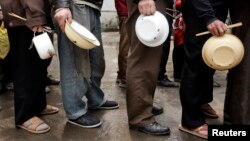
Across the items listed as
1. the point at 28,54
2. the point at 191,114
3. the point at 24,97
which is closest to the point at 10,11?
the point at 28,54

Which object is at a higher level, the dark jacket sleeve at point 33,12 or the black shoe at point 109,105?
the dark jacket sleeve at point 33,12

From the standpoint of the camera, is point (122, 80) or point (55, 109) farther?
point (122, 80)

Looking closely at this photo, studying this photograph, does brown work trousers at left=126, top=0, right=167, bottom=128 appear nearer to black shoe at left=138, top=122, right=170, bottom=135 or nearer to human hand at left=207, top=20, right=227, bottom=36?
black shoe at left=138, top=122, right=170, bottom=135

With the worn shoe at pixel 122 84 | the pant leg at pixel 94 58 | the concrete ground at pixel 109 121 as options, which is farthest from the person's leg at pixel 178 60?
the pant leg at pixel 94 58

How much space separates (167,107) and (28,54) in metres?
1.63

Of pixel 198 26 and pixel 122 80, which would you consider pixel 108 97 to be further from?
pixel 198 26

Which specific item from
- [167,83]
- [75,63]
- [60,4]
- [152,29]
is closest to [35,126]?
[75,63]

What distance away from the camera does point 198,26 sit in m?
3.41

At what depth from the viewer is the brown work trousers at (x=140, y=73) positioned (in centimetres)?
348

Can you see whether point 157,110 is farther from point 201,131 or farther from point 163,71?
point 163,71

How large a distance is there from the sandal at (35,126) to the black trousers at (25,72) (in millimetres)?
41

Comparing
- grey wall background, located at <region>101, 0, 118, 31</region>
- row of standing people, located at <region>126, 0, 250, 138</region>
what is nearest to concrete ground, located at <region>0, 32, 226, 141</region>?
row of standing people, located at <region>126, 0, 250, 138</region>

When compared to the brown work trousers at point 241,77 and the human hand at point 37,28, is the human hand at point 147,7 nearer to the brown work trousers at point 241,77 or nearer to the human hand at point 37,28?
the brown work trousers at point 241,77

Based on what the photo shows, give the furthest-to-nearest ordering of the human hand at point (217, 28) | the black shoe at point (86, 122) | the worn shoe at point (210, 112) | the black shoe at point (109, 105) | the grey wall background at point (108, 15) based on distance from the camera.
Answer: the grey wall background at point (108, 15), the black shoe at point (109, 105), the worn shoe at point (210, 112), the black shoe at point (86, 122), the human hand at point (217, 28)
